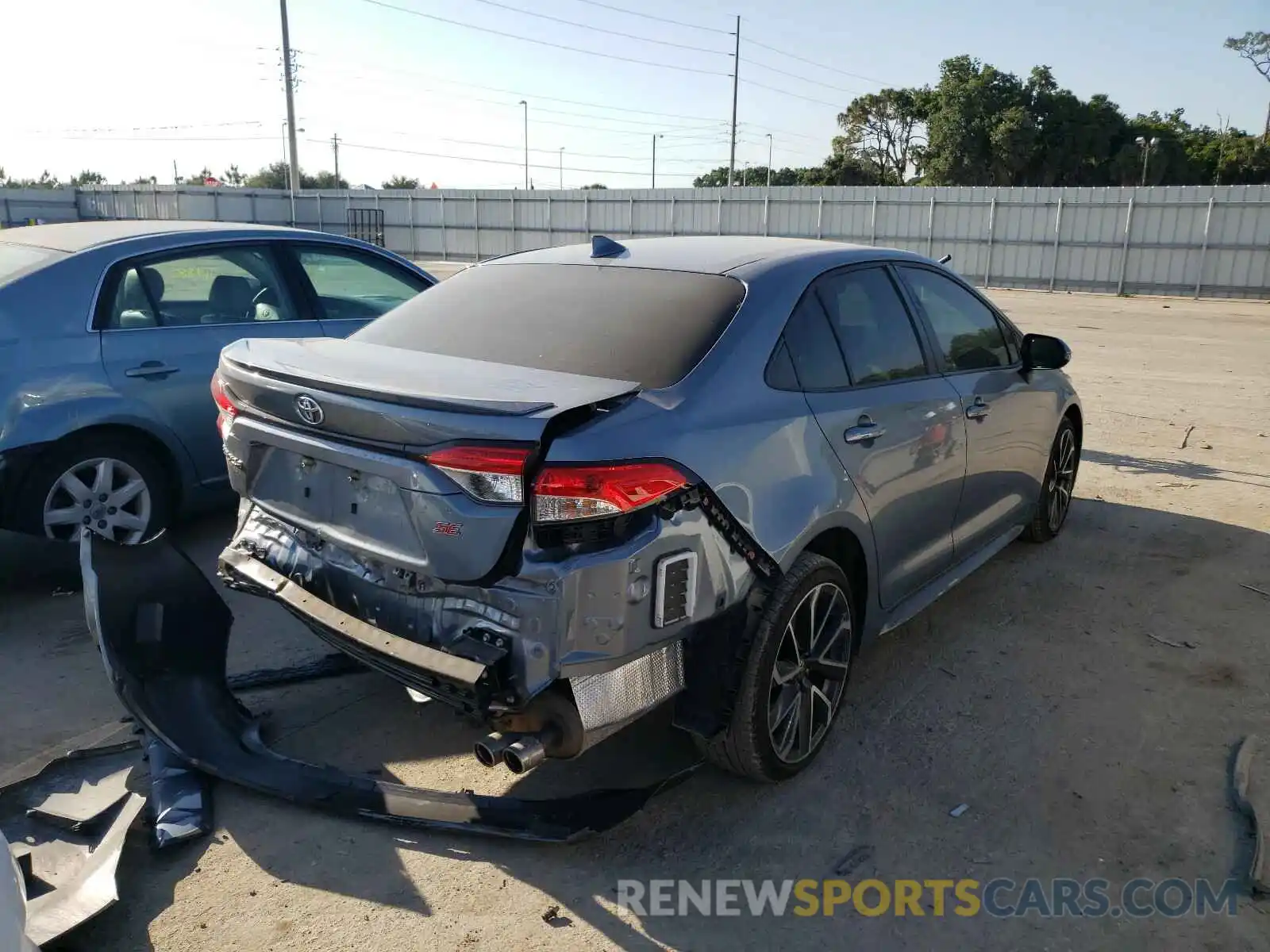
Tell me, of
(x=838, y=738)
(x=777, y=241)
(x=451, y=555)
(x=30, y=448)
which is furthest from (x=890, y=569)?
(x=30, y=448)

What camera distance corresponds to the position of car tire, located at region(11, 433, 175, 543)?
4617 millimetres

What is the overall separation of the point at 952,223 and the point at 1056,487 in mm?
24278

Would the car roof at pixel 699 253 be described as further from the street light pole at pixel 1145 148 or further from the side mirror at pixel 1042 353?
the street light pole at pixel 1145 148

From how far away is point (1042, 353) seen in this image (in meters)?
4.91

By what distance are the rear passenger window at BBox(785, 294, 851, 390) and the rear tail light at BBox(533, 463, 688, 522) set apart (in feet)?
3.12

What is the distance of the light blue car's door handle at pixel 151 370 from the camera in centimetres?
491

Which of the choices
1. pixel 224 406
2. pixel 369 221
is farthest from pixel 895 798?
pixel 369 221

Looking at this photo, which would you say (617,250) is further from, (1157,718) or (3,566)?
(3,566)

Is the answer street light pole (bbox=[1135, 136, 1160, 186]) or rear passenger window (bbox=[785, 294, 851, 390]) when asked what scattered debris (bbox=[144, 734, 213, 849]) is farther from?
street light pole (bbox=[1135, 136, 1160, 186])

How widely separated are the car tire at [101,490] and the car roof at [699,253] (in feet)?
7.23

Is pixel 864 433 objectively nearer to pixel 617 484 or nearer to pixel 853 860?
pixel 617 484

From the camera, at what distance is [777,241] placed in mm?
3984

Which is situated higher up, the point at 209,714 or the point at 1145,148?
the point at 1145,148

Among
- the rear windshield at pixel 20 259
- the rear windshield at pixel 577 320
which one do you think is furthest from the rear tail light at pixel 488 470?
the rear windshield at pixel 20 259
